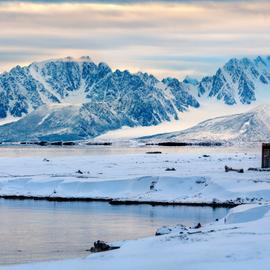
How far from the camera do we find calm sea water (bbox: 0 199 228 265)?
153 ft

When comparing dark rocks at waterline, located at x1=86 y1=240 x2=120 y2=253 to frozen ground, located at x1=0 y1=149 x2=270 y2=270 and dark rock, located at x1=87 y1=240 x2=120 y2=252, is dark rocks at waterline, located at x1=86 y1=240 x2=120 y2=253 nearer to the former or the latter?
dark rock, located at x1=87 y1=240 x2=120 y2=252

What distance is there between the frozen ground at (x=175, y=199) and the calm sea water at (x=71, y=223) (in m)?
4.29

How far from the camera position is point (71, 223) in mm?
60688

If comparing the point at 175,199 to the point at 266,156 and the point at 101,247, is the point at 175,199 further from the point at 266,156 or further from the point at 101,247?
the point at 101,247

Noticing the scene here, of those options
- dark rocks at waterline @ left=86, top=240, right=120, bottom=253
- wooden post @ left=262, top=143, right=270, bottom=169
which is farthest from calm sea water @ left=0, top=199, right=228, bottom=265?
wooden post @ left=262, top=143, right=270, bottom=169

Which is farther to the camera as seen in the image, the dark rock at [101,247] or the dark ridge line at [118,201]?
the dark ridge line at [118,201]

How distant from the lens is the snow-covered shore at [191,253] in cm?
3394

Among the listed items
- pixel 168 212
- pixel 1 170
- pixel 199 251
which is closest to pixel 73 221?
pixel 168 212

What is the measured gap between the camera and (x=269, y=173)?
89.1m

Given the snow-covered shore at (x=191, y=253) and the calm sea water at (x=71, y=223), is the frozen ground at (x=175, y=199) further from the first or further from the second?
the calm sea water at (x=71, y=223)

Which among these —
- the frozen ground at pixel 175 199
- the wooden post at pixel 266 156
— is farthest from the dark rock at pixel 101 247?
the wooden post at pixel 266 156

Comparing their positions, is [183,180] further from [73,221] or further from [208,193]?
[73,221]

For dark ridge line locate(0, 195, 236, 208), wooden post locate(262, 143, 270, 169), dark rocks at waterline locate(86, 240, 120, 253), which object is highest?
wooden post locate(262, 143, 270, 169)

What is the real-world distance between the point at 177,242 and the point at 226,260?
668 centimetres
